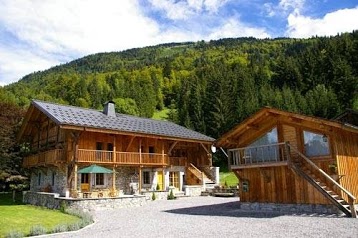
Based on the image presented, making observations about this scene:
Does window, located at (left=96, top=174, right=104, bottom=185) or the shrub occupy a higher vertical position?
window, located at (left=96, top=174, right=104, bottom=185)

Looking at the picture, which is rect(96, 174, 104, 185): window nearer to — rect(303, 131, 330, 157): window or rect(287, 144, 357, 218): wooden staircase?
rect(287, 144, 357, 218): wooden staircase

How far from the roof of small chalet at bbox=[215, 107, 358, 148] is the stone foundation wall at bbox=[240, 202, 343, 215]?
3231mm

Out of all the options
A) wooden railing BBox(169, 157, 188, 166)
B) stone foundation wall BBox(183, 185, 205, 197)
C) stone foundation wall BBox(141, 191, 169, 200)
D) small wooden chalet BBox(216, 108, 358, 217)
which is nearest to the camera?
small wooden chalet BBox(216, 108, 358, 217)

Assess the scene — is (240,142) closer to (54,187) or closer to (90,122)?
(90,122)

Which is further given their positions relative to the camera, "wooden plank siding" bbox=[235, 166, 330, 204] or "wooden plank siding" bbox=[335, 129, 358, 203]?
"wooden plank siding" bbox=[235, 166, 330, 204]

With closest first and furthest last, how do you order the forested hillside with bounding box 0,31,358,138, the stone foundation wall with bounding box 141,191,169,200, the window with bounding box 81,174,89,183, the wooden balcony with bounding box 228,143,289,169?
the wooden balcony with bounding box 228,143,289,169 → the window with bounding box 81,174,89,183 → the stone foundation wall with bounding box 141,191,169,200 → the forested hillside with bounding box 0,31,358,138

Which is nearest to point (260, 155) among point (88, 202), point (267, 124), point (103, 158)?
point (267, 124)

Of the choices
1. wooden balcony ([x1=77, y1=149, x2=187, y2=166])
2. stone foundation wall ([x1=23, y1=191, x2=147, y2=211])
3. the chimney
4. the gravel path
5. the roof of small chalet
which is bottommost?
the gravel path

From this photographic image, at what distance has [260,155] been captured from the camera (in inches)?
693

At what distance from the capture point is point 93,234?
37.9ft


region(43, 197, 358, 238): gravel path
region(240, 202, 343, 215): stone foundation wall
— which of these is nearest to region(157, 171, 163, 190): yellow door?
region(240, 202, 343, 215): stone foundation wall

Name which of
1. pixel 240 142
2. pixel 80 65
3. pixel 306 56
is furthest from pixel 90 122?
pixel 80 65

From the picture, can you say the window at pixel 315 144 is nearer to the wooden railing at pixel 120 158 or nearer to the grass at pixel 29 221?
the grass at pixel 29 221

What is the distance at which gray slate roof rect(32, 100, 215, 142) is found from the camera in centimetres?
2308
